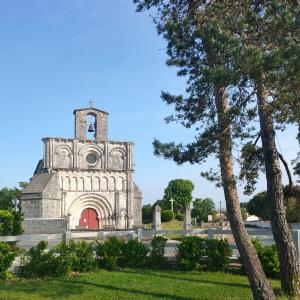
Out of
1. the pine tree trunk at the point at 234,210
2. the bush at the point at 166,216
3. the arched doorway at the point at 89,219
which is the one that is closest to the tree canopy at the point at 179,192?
the bush at the point at 166,216

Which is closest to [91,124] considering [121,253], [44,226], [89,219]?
[89,219]

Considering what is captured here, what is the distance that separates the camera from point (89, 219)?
40.6m

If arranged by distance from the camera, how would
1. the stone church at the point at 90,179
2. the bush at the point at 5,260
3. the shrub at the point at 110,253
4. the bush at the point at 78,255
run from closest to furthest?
1. the bush at the point at 5,260
2. the bush at the point at 78,255
3. the shrub at the point at 110,253
4. the stone church at the point at 90,179

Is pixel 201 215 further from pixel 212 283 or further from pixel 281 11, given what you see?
pixel 281 11

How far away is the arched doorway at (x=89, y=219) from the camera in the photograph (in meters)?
40.2

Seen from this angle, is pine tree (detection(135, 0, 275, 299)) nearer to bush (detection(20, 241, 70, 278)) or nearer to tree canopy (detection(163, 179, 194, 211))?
bush (detection(20, 241, 70, 278))

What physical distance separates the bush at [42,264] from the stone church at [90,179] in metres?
26.2

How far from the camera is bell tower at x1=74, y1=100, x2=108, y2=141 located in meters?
40.8

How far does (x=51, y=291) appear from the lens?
32.0 ft

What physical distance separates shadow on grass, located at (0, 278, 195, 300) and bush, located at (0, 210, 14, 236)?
40.4 ft

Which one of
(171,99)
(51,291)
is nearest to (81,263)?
(51,291)

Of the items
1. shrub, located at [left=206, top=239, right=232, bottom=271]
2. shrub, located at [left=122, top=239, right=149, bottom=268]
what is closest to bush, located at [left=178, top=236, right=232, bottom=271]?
shrub, located at [left=206, top=239, right=232, bottom=271]

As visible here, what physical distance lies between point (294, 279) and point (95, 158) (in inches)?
1314

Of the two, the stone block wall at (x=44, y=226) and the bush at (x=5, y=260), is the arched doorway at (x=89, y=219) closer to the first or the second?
the stone block wall at (x=44, y=226)
